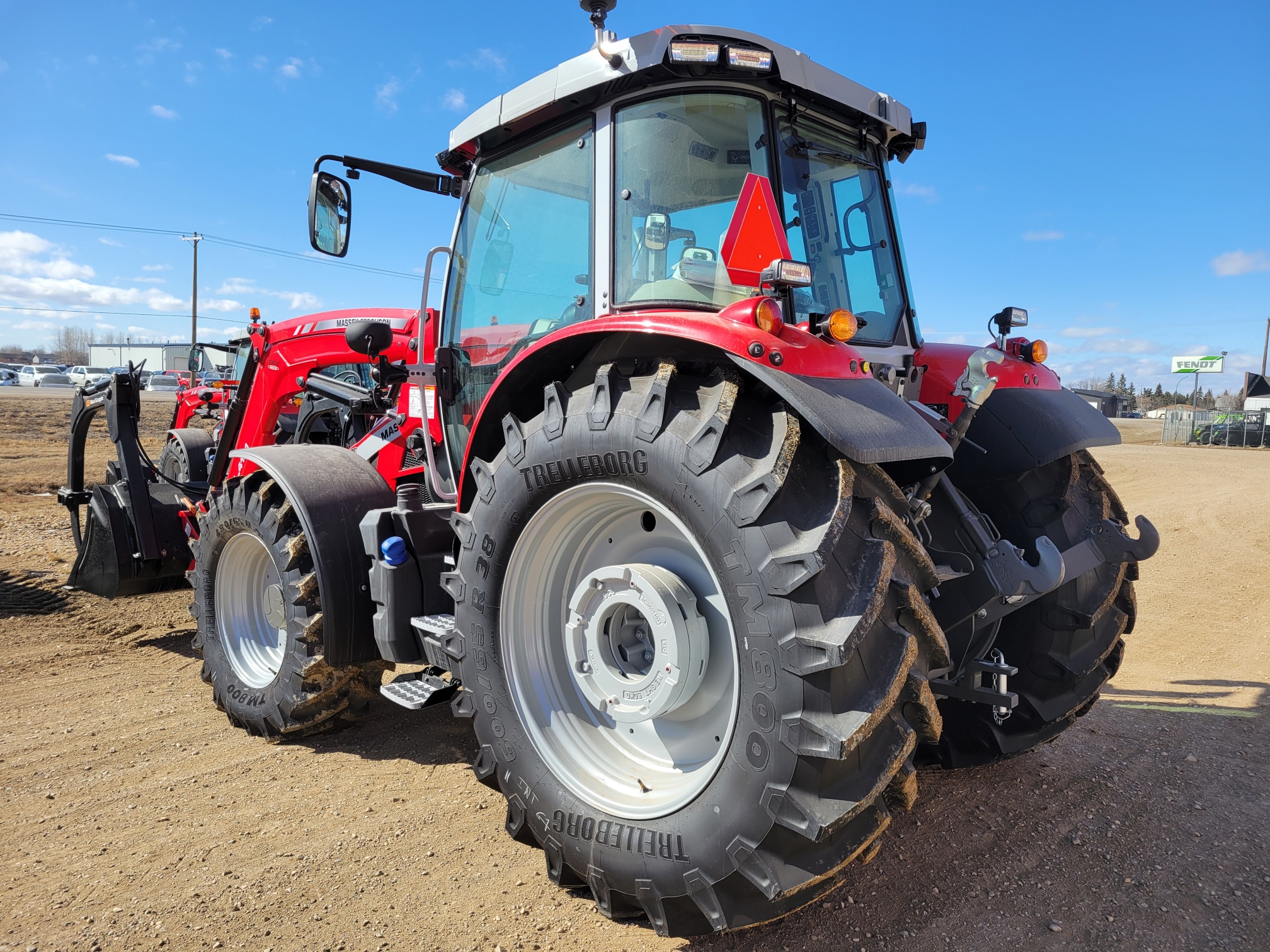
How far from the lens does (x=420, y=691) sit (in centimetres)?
317

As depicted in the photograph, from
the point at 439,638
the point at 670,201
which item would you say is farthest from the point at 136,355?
the point at 670,201

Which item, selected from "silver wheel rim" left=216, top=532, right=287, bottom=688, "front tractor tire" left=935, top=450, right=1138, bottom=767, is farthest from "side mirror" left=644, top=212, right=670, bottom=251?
"silver wheel rim" left=216, top=532, right=287, bottom=688

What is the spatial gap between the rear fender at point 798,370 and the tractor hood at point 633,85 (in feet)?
2.82

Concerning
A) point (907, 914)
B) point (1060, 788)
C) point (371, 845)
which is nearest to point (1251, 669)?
point (1060, 788)

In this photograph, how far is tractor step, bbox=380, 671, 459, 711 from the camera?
307cm

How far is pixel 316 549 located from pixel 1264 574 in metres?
8.55

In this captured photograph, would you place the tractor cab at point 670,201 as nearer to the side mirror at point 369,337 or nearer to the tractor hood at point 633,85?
the tractor hood at point 633,85

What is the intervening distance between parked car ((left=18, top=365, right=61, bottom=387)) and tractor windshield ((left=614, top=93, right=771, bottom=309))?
51.5 m

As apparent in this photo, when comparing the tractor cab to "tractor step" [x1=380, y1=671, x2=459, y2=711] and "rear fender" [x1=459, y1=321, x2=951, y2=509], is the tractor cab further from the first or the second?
"tractor step" [x1=380, y1=671, x2=459, y2=711]

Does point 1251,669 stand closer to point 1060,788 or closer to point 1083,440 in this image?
point 1060,788

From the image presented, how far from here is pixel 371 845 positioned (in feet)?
9.43

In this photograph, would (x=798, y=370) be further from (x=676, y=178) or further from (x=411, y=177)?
(x=411, y=177)

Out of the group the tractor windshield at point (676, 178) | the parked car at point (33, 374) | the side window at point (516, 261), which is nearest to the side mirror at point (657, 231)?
the tractor windshield at point (676, 178)

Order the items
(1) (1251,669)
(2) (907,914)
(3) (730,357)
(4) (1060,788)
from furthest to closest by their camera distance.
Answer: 1. (1) (1251,669)
2. (4) (1060,788)
3. (2) (907,914)
4. (3) (730,357)
